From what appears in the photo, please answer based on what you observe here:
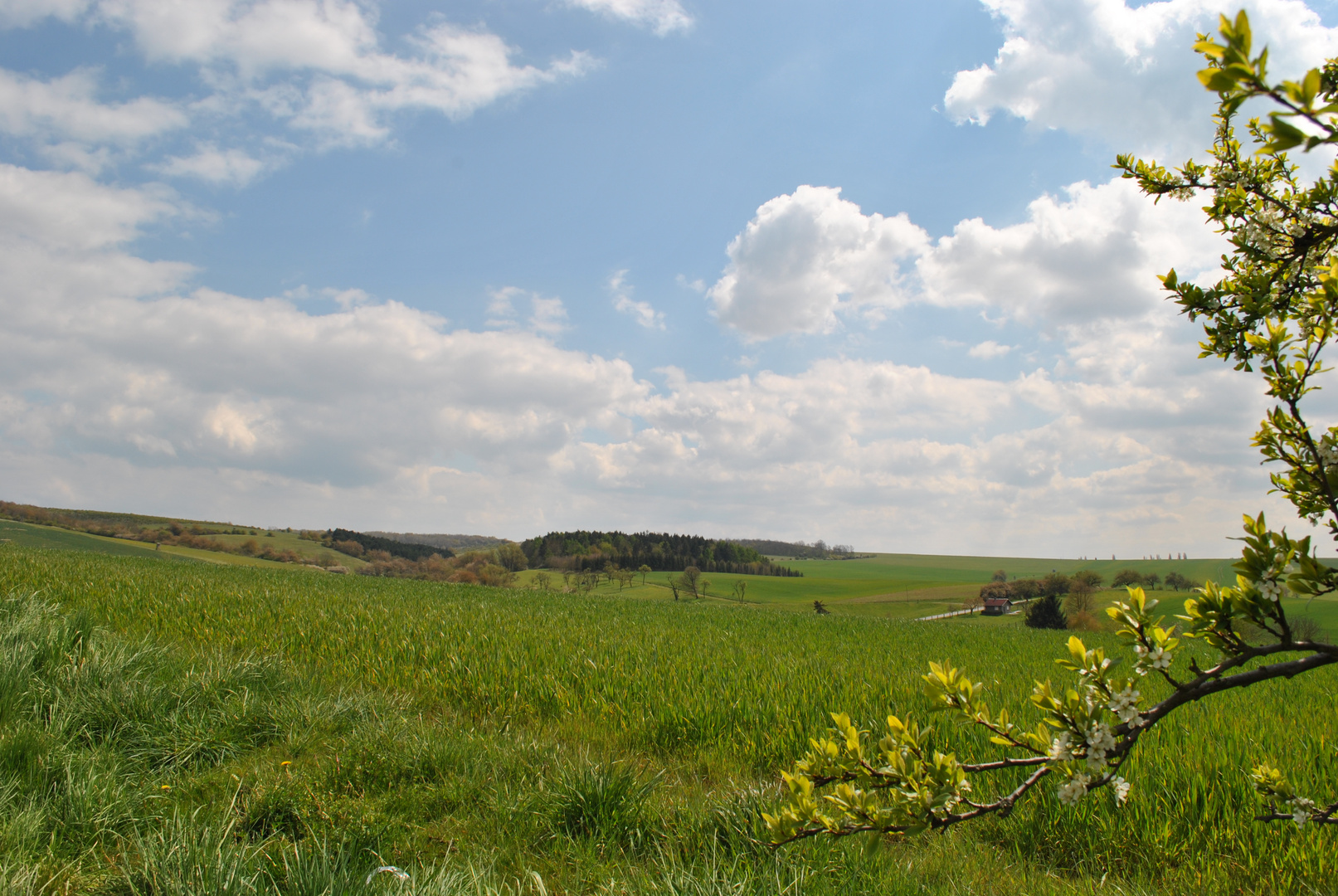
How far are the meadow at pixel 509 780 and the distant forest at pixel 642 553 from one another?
272ft

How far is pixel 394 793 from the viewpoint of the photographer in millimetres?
3869

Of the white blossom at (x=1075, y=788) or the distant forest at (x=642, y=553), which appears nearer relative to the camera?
the white blossom at (x=1075, y=788)

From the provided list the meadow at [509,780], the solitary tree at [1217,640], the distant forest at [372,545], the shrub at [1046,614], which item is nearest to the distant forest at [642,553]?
the distant forest at [372,545]

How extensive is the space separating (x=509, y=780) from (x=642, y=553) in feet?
322

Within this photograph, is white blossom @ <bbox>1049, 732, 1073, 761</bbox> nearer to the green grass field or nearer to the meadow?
the meadow

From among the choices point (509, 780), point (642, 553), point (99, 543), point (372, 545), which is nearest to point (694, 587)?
point (642, 553)

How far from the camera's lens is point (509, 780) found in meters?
4.22

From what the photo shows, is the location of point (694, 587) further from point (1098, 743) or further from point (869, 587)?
point (1098, 743)

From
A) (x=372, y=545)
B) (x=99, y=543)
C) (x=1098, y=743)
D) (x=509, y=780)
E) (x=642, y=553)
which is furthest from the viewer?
(x=372, y=545)

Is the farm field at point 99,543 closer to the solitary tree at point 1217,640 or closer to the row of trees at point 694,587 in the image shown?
the row of trees at point 694,587

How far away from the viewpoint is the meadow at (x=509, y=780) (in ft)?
10.2

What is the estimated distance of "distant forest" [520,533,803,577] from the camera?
9481cm

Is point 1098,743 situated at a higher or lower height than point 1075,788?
higher

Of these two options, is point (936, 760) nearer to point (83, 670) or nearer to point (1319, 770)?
point (1319, 770)
